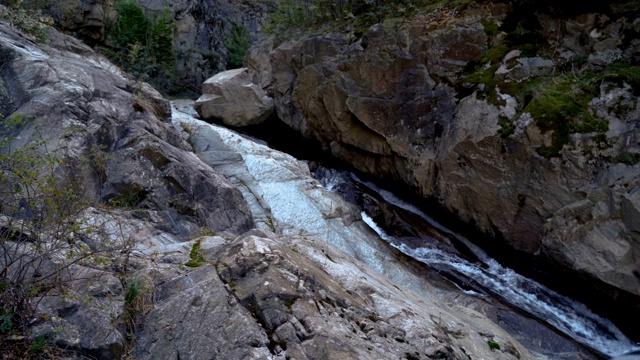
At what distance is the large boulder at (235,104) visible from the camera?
51.2 feet

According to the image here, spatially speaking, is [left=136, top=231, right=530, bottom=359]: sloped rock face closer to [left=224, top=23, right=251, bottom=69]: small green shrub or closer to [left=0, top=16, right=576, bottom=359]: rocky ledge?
[left=0, top=16, right=576, bottom=359]: rocky ledge

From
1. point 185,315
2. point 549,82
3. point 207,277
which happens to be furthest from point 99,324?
point 549,82

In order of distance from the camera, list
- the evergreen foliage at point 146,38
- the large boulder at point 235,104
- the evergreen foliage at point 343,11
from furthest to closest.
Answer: the evergreen foliage at point 146,38
the large boulder at point 235,104
the evergreen foliage at point 343,11

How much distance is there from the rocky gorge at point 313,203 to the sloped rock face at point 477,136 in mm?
37

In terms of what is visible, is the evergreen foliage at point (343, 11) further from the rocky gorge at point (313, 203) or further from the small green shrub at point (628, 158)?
the small green shrub at point (628, 158)

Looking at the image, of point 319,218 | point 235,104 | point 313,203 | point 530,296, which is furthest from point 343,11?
point 530,296

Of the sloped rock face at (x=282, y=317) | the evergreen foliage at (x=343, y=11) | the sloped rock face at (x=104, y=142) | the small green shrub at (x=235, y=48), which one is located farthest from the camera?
the small green shrub at (x=235, y=48)

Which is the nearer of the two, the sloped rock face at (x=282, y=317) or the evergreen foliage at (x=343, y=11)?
the sloped rock face at (x=282, y=317)

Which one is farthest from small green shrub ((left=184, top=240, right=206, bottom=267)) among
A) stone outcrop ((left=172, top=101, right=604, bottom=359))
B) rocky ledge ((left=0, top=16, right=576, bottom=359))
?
stone outcrop ((left=172, top=101, right=604, bottom=359))

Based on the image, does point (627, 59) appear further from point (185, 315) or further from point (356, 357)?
point (185, 315)

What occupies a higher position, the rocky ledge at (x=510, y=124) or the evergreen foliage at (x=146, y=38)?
the rocky ledge at (x=510, y=124)

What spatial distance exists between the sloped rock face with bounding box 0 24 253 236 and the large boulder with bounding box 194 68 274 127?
803cm

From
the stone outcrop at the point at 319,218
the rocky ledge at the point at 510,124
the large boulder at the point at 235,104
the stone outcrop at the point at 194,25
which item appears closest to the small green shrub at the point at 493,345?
the stone outcrop at the point at 319,218

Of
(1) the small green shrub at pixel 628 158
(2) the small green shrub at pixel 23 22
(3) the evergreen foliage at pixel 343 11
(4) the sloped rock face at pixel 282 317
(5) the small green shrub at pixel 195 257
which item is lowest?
(5) the small green shrub at pixel 195 257
